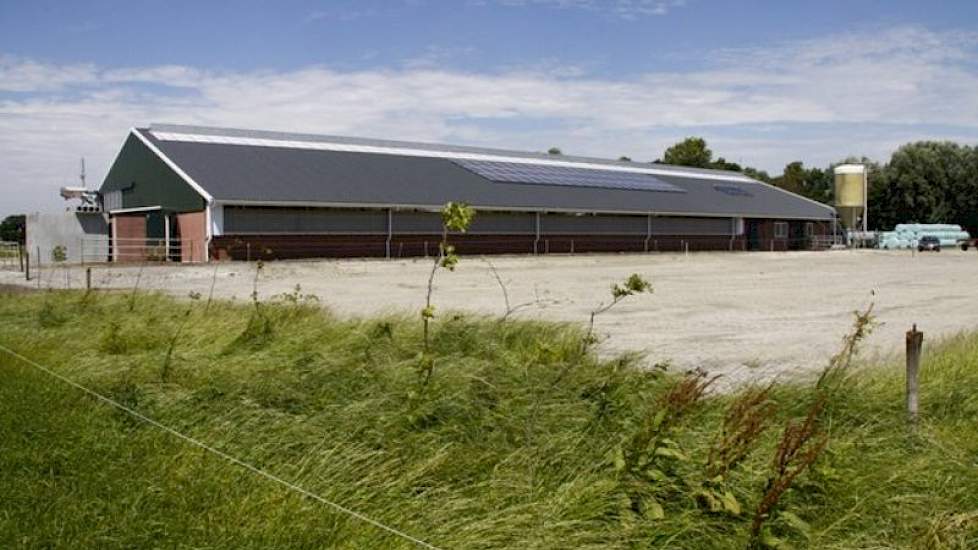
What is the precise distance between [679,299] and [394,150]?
3413 centimetres

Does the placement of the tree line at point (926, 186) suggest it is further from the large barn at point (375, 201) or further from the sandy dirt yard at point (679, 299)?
the sandy dirt yard at point (679, 299)

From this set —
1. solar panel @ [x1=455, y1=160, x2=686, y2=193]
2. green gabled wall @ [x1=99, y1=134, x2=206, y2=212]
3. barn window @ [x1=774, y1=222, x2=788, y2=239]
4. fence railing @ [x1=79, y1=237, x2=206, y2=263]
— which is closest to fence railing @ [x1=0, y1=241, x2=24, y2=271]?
fence railing @ [x1=79, y1=237, x2=206, y2=263]

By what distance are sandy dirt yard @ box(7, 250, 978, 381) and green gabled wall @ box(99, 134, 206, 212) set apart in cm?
537

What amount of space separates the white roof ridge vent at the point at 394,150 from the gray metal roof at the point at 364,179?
15 centimetres

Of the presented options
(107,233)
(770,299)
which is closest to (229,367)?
(770,299)

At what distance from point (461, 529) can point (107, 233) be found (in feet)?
141

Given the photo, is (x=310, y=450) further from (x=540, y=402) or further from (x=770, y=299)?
(x=770, y=299)

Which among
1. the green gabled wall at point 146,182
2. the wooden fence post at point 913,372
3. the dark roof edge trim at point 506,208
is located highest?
the green gabled wall at point 146,182

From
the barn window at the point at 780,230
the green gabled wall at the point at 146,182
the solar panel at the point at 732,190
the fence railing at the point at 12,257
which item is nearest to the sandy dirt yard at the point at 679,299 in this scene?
the fence railing at the point at 12,257

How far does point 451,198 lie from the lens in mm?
45594

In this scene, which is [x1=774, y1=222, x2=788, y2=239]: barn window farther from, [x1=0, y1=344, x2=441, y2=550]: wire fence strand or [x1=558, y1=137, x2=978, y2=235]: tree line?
[x1=0, y1=344, x2=441, y2=550]: wire fence strand

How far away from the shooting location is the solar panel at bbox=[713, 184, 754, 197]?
211 ft

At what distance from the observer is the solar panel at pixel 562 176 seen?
51781 mm

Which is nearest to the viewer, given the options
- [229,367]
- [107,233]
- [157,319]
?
[229,367]
